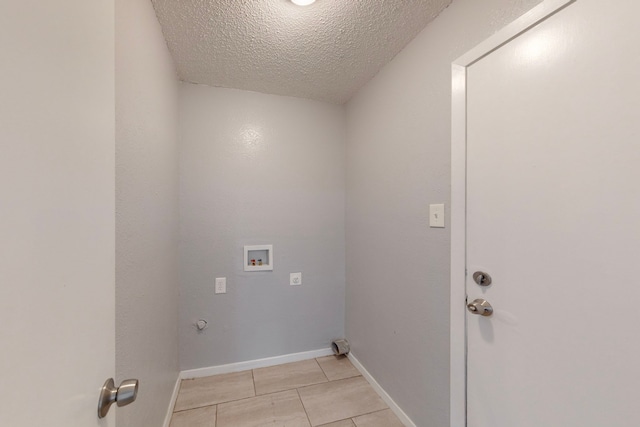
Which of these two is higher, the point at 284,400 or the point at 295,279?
the point at 295,279

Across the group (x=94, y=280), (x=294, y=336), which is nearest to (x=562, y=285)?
(x=94, y=280)

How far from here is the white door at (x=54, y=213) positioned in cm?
30

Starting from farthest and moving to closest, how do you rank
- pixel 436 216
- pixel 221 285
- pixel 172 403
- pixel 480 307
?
pixel 221 285 < pixel 172 403 < pixel 436 216 < pixel 480 307

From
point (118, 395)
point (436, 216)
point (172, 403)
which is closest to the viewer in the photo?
point (118, 395)

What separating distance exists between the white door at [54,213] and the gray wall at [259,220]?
1488mm

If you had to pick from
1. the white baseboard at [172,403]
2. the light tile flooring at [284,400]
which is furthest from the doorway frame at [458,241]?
the white baseboard at [172,403]

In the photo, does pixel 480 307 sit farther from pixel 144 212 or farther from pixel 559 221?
pixel 144 212

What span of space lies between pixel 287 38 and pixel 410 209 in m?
1.24

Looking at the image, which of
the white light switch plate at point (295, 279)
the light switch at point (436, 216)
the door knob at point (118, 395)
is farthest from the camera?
the white light switch plate at point (295, 279)

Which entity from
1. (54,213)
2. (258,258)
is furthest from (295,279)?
(54,213)

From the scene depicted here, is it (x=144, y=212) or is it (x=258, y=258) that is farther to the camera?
(x=258, y=258)

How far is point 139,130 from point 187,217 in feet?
3.16

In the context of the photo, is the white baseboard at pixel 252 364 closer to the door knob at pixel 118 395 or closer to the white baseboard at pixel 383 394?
the white baseboard at pixel 383 394

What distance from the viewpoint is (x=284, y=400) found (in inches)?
67.6
